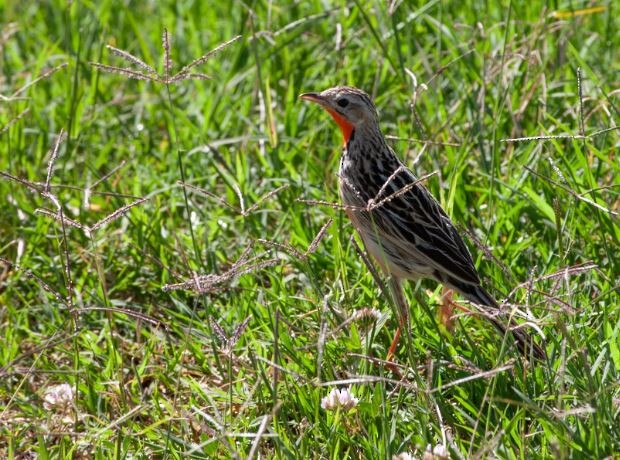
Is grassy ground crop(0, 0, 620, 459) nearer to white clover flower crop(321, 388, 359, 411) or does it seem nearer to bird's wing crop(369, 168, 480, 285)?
white clover flower crop(321, 388, 359, 411)

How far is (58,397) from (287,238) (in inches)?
60.0

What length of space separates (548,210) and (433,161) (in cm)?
78

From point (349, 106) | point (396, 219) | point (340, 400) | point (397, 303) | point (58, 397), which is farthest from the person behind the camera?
point (349, 106)

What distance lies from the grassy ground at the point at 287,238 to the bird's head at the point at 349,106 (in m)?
0.27

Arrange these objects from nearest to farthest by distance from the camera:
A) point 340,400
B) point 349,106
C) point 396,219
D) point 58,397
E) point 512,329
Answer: point 512,329 → point 340,400 → point 58,397 → point 396,219 → point 349,106

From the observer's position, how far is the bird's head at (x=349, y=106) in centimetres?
557

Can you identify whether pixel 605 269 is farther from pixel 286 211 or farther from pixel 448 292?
pixel 286 211

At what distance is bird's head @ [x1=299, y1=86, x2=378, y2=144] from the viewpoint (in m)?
5.57

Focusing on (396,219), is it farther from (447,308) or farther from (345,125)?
(345,125)

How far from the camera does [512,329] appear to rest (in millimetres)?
3914

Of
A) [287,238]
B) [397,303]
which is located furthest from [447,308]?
[287,238]

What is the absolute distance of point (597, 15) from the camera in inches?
292

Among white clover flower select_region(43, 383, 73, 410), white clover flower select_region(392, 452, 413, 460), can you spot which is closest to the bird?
white clover flower select_region(392, 452, 413, 460)

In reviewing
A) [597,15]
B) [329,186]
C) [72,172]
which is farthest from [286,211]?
[597,15]
